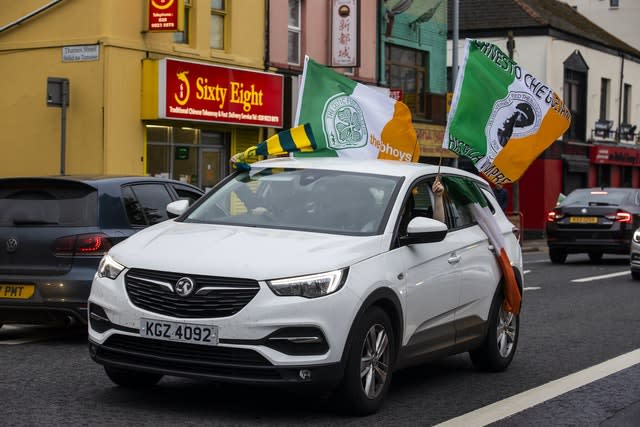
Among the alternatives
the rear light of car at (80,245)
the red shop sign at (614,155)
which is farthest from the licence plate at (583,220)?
the red shop sign at (614,155)

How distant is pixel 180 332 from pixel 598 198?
62.9 feet

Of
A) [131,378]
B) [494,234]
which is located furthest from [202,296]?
[494,234]

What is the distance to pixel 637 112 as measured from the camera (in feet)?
177

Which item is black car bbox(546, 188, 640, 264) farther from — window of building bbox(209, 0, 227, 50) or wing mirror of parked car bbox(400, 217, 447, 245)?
wing mirror of parked car bbox(400, 217, 447, 245)

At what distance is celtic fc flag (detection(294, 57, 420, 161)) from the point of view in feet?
35.9

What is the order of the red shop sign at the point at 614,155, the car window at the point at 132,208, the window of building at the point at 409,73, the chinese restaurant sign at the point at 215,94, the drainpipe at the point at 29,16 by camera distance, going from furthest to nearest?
the red shop sign at the point at 614,155
the window of building at the point at 409,73
the chinese restaurant sign at the point at 215,94
the drainpipe at the point at 29,16
the car window at the point at 132,208

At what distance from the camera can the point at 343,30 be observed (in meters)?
29.7

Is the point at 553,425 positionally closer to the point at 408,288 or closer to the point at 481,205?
the point at 408,288

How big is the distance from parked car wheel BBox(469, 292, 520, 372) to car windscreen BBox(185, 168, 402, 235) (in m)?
1.63

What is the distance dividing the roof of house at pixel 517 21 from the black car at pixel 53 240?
118ft

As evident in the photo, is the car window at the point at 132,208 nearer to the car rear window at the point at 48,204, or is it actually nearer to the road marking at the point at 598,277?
the car rear window at the point at 48,204

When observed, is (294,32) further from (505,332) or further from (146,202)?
(505,332)

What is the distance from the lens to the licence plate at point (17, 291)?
10.0 m

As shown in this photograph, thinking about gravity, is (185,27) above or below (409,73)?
above
